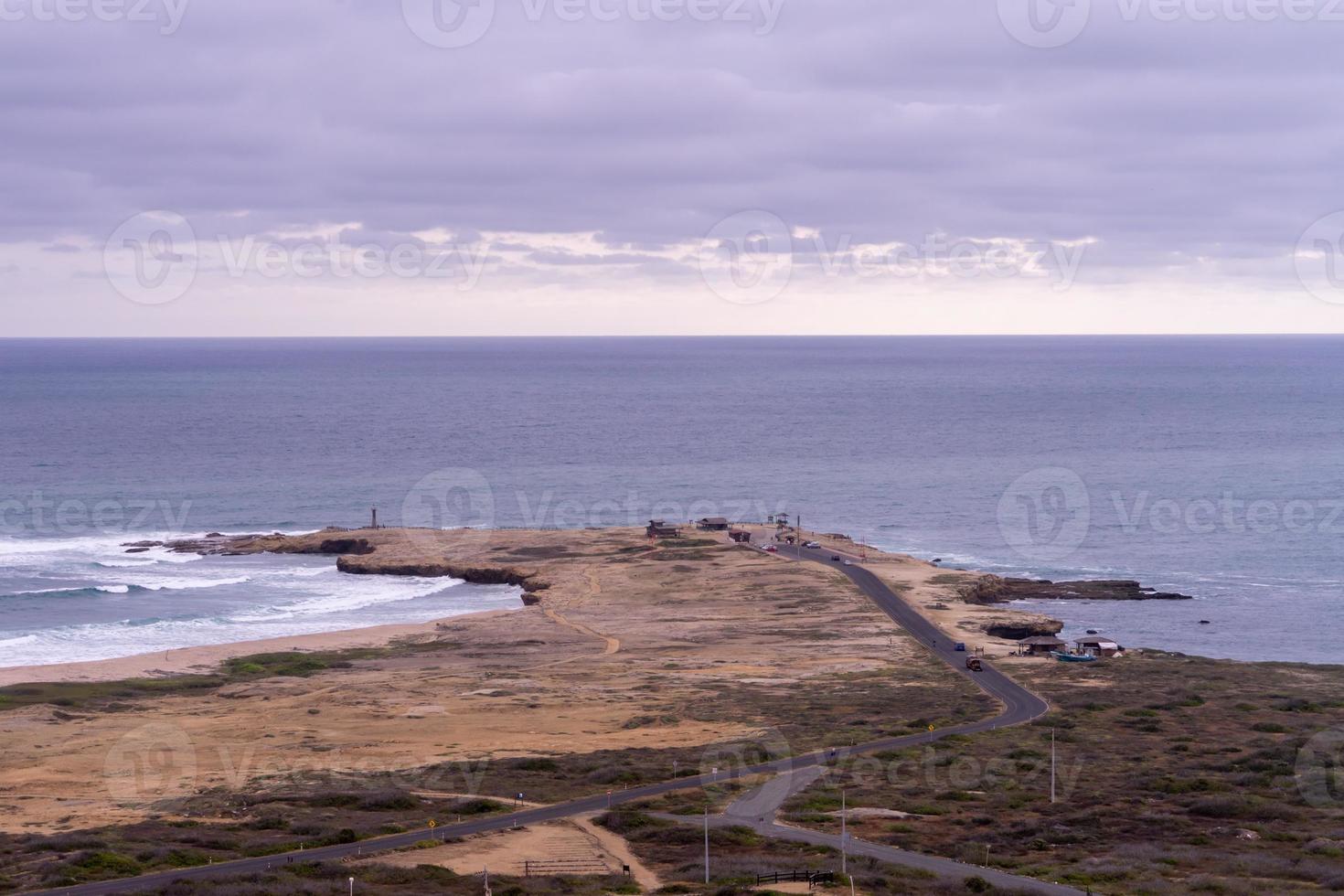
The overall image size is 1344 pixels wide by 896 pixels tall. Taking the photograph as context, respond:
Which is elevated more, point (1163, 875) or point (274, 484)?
point (274, 484)

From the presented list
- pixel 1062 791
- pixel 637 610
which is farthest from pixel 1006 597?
pixel 1062 791

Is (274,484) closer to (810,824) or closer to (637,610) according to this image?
(637,610)

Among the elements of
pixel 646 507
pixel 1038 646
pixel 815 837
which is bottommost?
pixel 815 837

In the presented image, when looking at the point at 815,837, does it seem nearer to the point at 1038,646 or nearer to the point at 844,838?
the point at 844,838

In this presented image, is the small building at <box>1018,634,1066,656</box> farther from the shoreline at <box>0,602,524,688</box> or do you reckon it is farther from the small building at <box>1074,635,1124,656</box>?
the shoreline at <box>0,602,524,688</box>

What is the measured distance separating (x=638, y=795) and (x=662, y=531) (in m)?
61.2

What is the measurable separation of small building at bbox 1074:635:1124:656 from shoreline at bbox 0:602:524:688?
36.6 metres

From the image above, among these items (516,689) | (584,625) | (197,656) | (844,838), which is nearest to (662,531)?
(584,625)

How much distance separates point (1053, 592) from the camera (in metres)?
93.2

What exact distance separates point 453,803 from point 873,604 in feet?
144

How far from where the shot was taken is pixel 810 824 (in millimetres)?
42531

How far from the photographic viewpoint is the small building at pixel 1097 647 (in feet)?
236

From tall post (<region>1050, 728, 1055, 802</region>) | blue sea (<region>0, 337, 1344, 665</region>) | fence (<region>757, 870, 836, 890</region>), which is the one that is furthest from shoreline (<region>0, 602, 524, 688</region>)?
fence (<region>757, 870, 836, 890</region>)

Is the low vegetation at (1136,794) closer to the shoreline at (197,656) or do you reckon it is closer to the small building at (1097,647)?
the small building at (1097,647)
